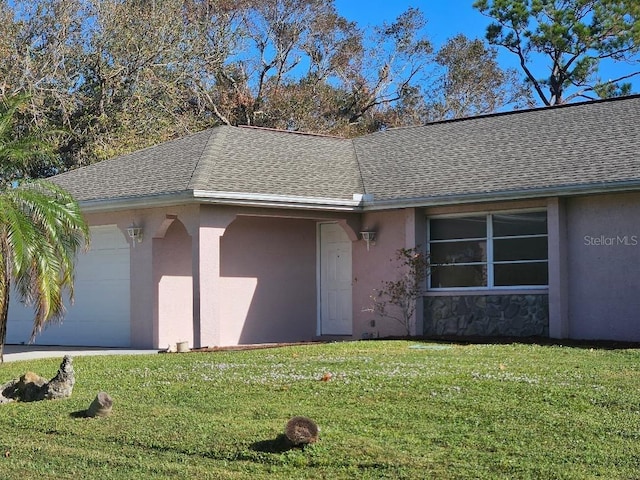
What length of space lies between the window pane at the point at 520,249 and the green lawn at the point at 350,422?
4464 millimetres

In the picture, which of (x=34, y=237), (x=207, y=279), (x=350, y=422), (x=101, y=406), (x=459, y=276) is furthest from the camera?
(x=459, y=276)

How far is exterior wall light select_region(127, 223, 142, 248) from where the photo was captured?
1884cm

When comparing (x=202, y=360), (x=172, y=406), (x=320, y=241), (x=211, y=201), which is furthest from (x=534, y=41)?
(x=172, y=406)

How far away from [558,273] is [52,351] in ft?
31.2

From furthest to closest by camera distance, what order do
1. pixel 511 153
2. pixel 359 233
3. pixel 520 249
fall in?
pixel 359 233
pixel 511 153
pixel 520 249

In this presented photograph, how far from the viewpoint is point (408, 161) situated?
69.1 ft

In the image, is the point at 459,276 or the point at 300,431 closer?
the point at 300,431

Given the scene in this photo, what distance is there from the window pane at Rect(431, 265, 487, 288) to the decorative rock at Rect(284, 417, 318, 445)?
34.4ft

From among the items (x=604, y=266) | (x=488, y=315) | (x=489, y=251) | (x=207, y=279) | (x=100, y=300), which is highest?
(x=489, y=251)

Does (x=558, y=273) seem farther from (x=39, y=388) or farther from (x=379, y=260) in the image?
(x=39, y=388)

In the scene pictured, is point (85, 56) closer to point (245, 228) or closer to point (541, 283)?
point (245, 228)

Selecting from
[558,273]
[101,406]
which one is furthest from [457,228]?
[101,406]

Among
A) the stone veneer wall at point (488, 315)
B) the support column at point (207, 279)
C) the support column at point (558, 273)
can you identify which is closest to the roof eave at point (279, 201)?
Answer: the support column at point (207, 279)

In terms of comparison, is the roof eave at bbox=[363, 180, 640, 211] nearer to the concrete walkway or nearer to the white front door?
the white front door
